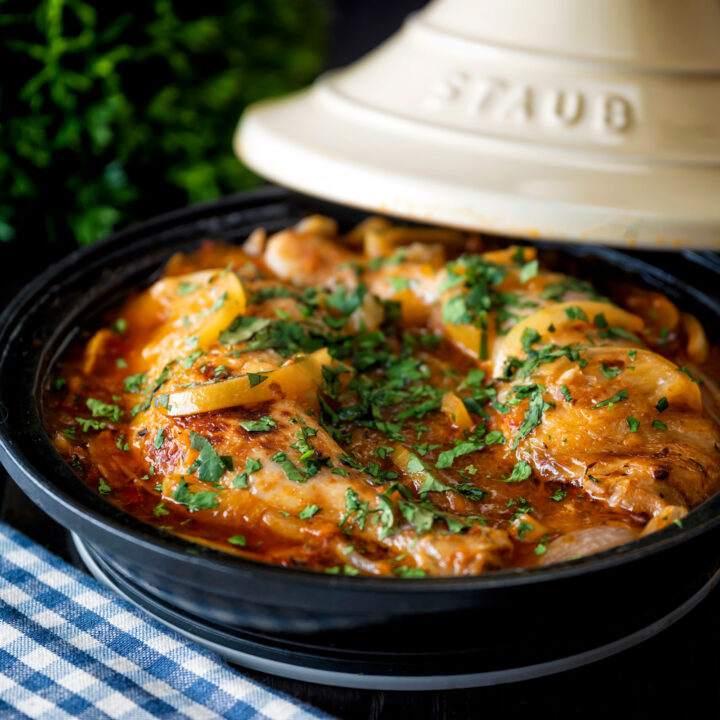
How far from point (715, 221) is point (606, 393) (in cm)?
58

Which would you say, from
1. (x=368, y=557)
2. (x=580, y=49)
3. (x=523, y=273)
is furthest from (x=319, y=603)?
(x=580, y=49)

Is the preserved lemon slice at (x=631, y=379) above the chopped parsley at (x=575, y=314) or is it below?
below

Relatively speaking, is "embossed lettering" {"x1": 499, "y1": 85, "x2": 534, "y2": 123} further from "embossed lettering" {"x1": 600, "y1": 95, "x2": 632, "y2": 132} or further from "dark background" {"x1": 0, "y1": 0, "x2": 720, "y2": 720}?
"dark background" {"x1": 0, "y1": 0, "x2": 720, "y2": 720}

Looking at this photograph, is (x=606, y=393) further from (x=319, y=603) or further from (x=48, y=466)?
(x=48, y=466)

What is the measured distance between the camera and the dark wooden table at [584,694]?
1.90 m

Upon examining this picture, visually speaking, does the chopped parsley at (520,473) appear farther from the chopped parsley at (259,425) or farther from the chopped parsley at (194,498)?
the chopped parsley at (194,498)

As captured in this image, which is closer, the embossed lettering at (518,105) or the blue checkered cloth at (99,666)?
the blue checkered cloth at (99,666)

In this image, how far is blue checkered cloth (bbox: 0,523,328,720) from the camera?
1.80 metres

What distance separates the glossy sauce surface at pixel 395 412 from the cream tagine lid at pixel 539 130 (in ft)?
1.07

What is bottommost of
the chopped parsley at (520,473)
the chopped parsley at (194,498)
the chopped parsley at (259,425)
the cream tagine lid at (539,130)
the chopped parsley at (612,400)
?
the chopped parsley at (520,473)

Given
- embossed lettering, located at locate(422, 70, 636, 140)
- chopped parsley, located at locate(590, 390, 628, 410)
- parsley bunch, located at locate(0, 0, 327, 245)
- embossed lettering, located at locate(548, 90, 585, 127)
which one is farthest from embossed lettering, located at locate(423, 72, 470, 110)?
parsley bunch, located at locate(0, 0, 327, 245)

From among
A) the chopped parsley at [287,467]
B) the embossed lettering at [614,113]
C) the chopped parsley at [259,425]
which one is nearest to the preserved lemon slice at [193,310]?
the chopped parsley at [259,425]

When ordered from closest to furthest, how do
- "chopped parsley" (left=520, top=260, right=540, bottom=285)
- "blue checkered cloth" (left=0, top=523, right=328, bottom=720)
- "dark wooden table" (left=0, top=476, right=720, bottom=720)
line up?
"blue checkered cloth" (left=0, top=523, right=328, bottom=720) → "dark wooden table" (left=0, top=476, right=720, bottom=720) → "chopped parsley" (left=520, top=260, right=540, bottom=285)

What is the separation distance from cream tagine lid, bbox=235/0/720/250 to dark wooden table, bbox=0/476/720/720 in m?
1.09
